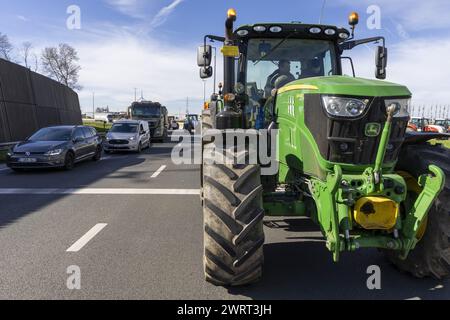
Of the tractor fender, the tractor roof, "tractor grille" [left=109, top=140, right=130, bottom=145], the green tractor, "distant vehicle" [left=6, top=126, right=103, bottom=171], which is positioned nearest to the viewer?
the green tractor

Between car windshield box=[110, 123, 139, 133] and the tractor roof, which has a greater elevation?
the tractor roof

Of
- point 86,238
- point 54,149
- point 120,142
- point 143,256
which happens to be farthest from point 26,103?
point 143,256

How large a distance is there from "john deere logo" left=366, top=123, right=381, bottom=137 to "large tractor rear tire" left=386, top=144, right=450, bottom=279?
0.80 meters

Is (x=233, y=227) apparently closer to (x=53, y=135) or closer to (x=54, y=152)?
(x=54, y=152)

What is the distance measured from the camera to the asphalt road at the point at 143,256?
381 cm

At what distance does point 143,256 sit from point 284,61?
10.6ft

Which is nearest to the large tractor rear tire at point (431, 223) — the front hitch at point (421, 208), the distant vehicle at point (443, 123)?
the front hitch at point (421, 208)

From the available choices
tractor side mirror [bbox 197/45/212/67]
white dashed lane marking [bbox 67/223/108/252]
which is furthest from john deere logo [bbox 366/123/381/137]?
white dashed lane marking [bbox 67/223/108/252]

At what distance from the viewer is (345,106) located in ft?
11.2

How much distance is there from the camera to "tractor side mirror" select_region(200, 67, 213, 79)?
5292 millimetres

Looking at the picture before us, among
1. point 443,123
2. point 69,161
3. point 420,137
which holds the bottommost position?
point 443,123

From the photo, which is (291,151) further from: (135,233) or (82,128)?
(82,128)

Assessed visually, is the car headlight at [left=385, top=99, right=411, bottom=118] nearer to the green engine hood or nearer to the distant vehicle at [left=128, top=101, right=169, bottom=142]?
the green engine hood

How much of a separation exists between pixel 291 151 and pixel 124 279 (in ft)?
7.57
